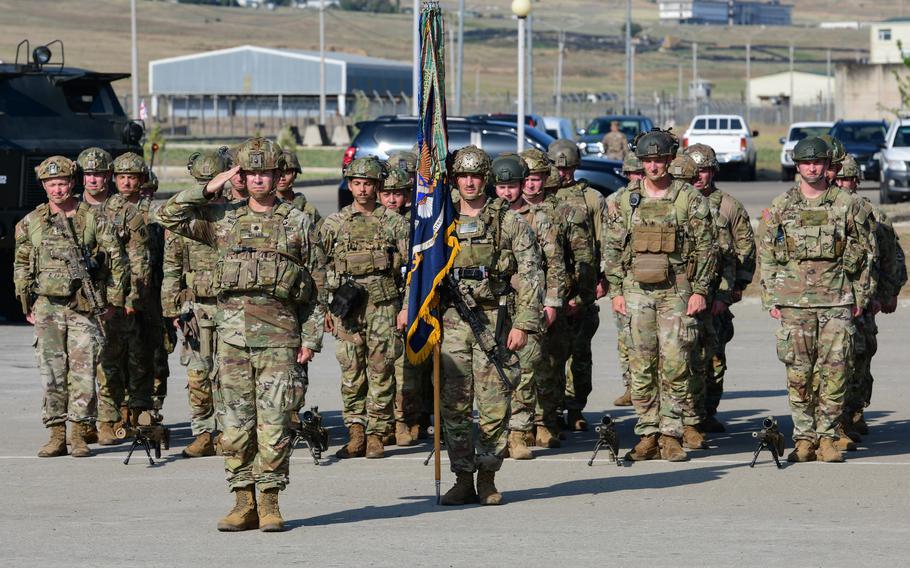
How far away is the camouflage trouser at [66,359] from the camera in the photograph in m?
11.1

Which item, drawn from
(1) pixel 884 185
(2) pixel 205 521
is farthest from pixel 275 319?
(1) pixel 884 185

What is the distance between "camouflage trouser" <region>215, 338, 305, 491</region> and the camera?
8500 mm

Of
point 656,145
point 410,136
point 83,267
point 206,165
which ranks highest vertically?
point 410,136

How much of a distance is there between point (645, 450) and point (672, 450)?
18cm

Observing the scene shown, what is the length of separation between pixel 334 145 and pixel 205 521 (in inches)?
2482

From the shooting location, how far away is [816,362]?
1071 centimetres

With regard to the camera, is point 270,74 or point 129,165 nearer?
point 129,165

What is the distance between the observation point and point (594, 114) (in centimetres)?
8981

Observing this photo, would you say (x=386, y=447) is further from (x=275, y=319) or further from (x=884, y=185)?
(x=884, y=185)

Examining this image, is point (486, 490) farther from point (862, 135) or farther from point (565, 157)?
point (862, 135)

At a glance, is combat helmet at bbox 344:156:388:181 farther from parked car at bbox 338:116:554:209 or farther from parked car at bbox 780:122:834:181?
parked car at bbox 780:122:834:181

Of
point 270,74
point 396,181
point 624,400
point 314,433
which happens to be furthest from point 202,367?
point 270,74

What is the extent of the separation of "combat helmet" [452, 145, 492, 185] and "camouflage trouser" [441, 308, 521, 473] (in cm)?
86

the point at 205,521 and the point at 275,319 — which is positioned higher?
the point at 275,319
